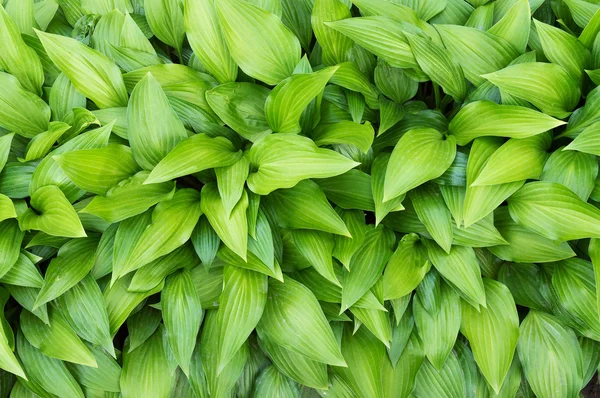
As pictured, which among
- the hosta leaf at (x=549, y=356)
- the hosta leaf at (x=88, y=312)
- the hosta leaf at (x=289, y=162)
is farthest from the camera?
the hosta leaf at (x=549, y=356)

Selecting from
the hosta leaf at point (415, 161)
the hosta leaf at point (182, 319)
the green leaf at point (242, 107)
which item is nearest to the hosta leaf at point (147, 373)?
the hosta leaf at point (182, 319)

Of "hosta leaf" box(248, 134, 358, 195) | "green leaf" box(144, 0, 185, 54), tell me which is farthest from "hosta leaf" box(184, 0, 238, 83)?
"hosta leaf" box(248, 134, 358, 195)

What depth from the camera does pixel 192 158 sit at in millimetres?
1162

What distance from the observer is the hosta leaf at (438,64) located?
1.25 meters

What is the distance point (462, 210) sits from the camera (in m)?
1.24

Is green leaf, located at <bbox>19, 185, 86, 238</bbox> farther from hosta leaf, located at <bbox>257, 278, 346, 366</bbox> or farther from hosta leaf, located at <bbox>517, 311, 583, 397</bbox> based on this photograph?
hosta leaf, located at <bbox>517, 311, 583, 397</bbox>

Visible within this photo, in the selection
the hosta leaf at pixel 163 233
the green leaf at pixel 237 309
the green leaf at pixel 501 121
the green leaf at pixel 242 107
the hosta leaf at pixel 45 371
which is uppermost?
the green leaf at pixel 501 121

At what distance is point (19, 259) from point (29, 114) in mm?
334

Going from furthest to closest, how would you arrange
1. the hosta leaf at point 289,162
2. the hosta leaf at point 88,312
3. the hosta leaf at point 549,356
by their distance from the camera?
the hosta leaf at point 549,356
the hosta leaf at point 88,312
the hosta leaf at point 289,162

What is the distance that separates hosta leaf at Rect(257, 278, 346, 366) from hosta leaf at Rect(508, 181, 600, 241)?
0.48m

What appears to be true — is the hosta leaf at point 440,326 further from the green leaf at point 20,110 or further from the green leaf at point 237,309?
the green leaf at point 20,110

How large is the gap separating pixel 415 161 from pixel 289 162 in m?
0.27

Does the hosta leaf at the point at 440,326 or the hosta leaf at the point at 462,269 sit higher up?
the hosta leaf at the point at 462,269

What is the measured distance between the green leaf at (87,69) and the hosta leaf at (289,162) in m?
0.38
